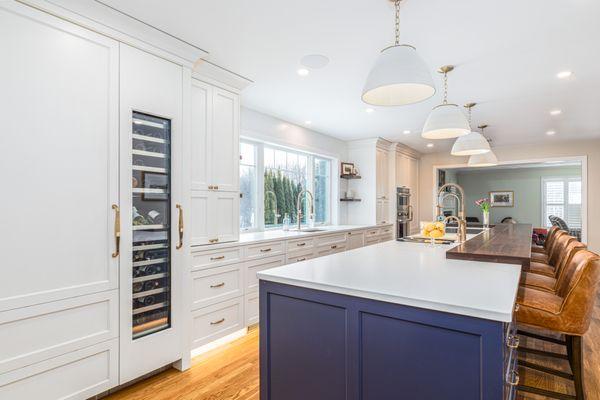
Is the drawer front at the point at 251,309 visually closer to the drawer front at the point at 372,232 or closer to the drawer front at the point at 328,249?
the drawer front at the point at 328,249

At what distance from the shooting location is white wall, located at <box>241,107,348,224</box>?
13.2ft

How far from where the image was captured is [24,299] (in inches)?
66.1

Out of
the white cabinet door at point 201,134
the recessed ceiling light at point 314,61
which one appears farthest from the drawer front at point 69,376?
the recessed ceiling light at point 314,61

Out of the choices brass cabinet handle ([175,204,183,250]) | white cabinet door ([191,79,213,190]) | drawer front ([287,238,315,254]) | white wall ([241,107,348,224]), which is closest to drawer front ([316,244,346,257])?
drawer front ([287,238,315,254])

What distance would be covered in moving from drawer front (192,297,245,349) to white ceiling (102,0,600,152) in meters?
2.10

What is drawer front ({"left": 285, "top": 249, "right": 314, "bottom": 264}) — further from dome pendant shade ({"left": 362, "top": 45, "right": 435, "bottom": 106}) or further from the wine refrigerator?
dome pendant shade ({"left": 362, "top": 45, "right": 435, "bottom": 106})

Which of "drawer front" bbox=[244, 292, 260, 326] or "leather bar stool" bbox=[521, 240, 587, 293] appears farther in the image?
"drawer front" bbox=[244, 292, 260, 326]

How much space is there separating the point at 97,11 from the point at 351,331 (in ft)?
7.41

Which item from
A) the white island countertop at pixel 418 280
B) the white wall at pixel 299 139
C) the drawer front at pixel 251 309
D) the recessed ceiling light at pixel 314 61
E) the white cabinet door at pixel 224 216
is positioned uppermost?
the recessed ceiling light at pixel 314 61

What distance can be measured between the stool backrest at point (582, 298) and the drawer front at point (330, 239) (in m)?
2.75

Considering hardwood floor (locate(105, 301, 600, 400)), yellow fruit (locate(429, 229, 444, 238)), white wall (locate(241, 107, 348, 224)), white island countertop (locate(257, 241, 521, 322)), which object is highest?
white wall (locate(241, 107, 348, 224))

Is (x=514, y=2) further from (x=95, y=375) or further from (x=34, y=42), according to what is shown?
(x=95, y=375)

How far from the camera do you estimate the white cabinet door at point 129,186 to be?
2.10m

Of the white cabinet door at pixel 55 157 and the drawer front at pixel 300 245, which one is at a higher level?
the white cabinet door at pixel 55 157
